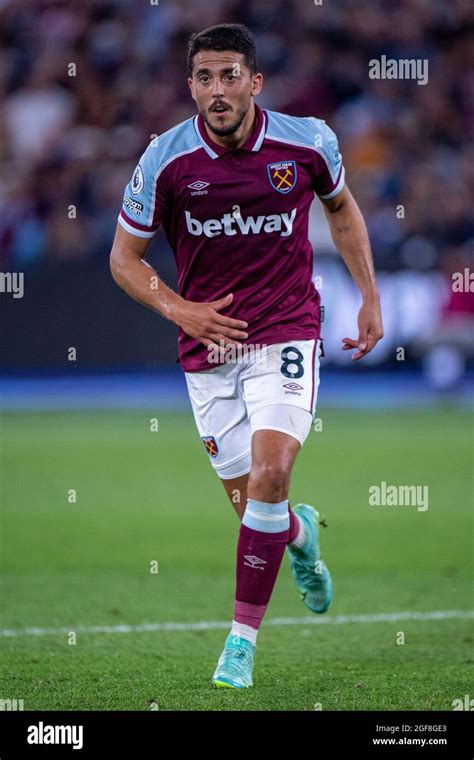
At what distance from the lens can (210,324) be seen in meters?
5.21

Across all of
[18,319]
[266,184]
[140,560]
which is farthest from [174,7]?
[266,184]

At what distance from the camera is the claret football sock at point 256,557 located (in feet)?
17.4

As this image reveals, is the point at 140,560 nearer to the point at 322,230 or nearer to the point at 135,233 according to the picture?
the point at 135,233

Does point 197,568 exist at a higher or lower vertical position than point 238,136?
lower

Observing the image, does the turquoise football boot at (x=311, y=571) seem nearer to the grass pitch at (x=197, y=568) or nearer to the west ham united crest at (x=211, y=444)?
the grass pitch at (x=197, y=568)

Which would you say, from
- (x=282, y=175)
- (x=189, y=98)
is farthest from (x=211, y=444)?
(x=189, y=98)

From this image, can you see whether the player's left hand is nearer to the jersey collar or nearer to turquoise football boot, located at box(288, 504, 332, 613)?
the jersey collar

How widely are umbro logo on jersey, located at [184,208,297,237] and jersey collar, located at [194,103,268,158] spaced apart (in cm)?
28

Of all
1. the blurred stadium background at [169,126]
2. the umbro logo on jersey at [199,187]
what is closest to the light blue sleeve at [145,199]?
the umbro logo on jersey at [199,187]

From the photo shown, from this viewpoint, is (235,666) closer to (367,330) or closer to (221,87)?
(367,330)

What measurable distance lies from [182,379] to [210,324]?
11.4m

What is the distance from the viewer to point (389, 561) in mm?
8625

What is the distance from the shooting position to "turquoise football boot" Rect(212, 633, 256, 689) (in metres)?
5.11

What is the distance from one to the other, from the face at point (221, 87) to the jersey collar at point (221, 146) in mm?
124
